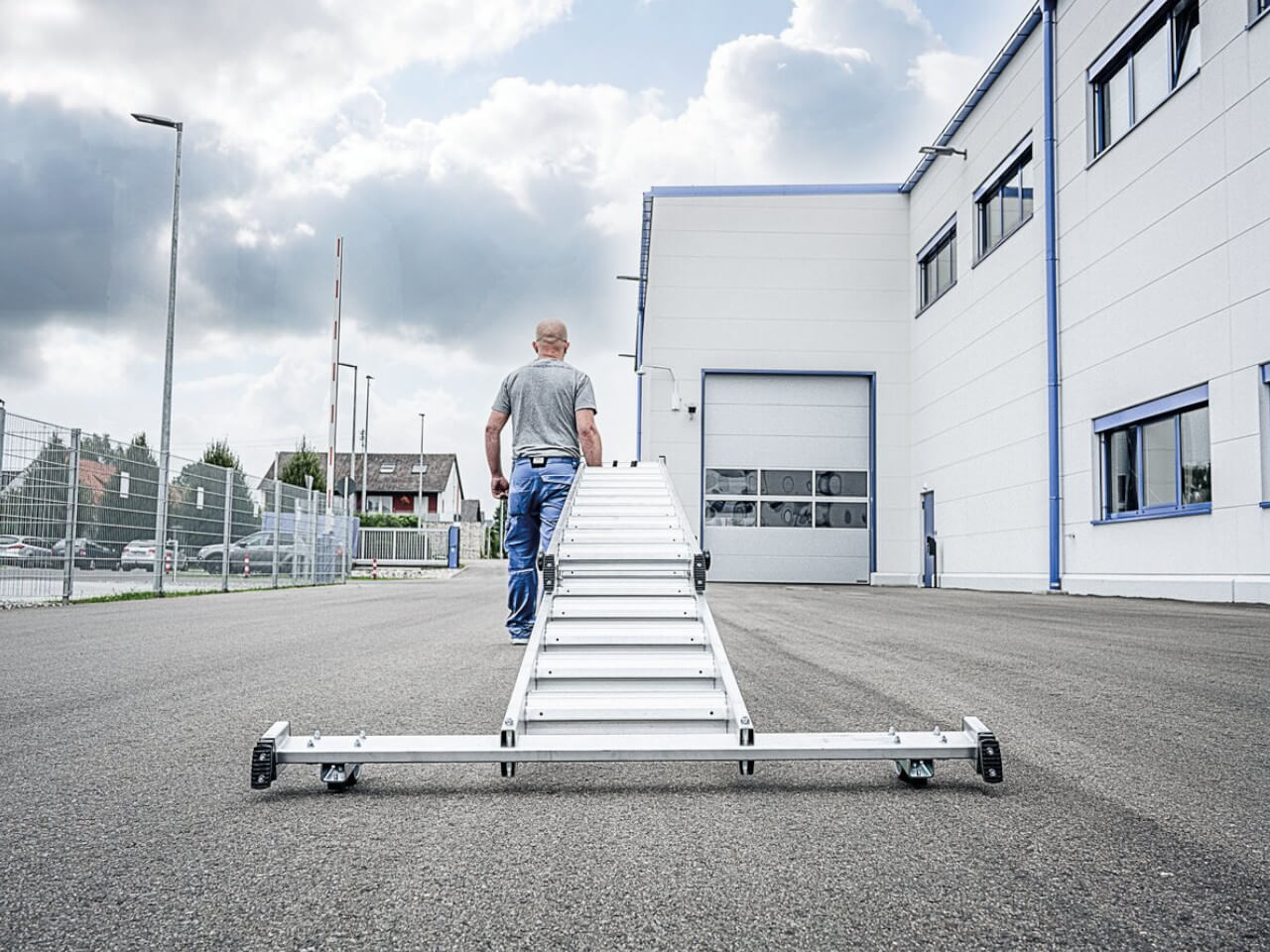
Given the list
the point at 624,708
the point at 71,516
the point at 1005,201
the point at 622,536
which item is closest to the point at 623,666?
the point at 624,708

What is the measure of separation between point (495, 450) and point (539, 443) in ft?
1.74

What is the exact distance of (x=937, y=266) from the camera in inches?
939

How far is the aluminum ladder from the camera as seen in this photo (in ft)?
9.58

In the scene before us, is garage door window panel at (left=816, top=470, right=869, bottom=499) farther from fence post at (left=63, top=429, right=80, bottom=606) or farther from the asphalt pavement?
the asphalt pavement

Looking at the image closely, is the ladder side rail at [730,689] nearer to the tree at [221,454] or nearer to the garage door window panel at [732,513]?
the garage door window panel at [732,513]

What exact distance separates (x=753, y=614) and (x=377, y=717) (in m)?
7.00

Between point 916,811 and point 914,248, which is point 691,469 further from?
point 916,811

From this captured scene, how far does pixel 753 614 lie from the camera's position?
10.8 metres

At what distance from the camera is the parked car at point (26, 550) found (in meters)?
11.4

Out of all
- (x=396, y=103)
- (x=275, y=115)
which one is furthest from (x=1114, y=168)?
(x=275, y=115)

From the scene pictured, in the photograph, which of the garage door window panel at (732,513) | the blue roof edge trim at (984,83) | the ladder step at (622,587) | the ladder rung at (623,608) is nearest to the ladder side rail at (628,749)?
the ladder rung at (623,608)

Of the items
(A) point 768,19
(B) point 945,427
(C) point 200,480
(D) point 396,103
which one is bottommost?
(C) point 200,480

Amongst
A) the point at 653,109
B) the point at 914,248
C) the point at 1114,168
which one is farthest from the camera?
the point at 914,248

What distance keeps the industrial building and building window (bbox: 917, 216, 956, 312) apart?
0.29 ft
